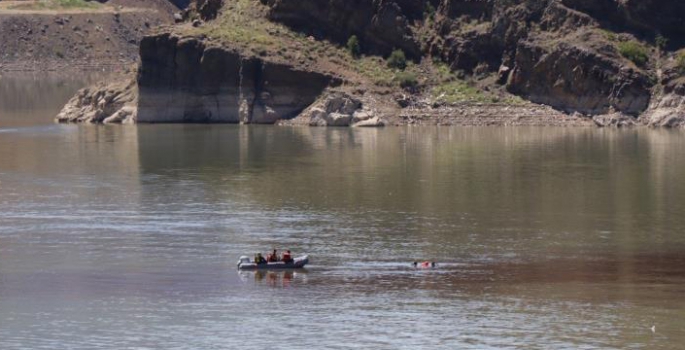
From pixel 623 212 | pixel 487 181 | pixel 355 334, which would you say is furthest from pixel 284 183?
pixel 355 334

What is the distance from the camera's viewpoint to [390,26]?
15500 cm

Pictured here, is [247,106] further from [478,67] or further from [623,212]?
[623,212]

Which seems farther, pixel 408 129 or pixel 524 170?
pixel 408 129

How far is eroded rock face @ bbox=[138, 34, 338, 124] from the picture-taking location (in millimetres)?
145500

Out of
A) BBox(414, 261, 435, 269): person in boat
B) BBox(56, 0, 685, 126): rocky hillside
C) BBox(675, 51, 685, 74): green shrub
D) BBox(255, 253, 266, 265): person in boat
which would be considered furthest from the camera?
BBox(56, 0, 685, 126): rocky hillside

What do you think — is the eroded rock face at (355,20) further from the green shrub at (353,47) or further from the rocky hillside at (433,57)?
the green shrub at (353,47)

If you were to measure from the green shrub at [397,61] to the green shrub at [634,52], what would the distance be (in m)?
20.5

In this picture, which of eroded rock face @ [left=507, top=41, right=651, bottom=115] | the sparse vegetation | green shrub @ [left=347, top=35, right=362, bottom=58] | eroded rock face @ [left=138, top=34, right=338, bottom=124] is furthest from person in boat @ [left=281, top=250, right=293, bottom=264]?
green shrub @ [left=347, top=35, right=362, bottom=58]

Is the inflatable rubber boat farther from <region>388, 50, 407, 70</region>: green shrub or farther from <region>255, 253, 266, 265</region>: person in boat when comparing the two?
<region>388, 50, 407, 70</region>: green shrub

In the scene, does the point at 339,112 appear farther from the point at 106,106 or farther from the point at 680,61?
the point at 680,61

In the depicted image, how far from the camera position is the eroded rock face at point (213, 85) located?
146 m

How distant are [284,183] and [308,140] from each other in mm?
31739

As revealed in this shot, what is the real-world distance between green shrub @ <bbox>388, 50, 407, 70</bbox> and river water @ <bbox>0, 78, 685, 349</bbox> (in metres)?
31.9

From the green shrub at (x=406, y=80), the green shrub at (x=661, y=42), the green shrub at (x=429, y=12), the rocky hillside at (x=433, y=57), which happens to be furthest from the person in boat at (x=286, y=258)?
the green shrub at (x=429, y=12)
